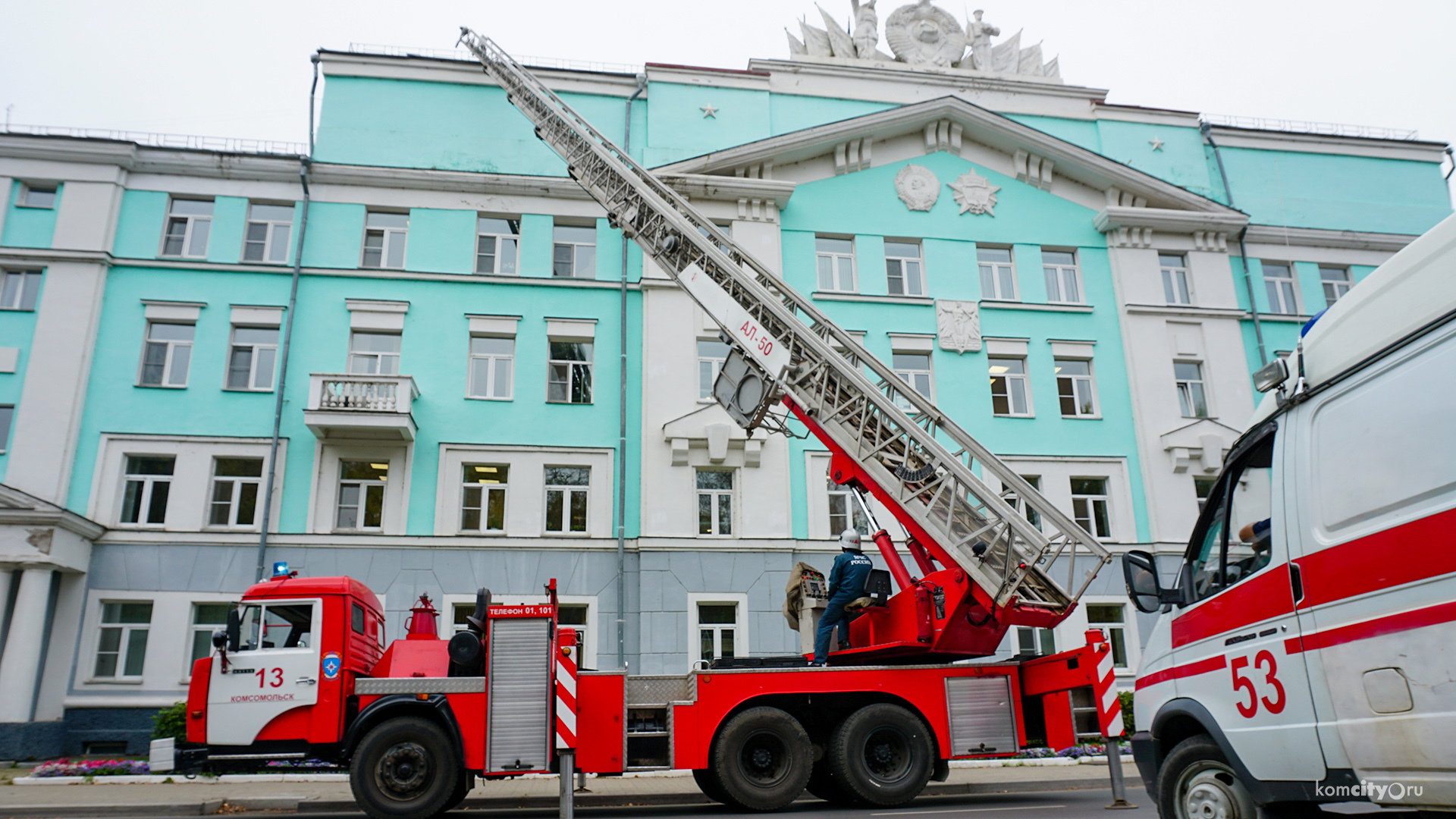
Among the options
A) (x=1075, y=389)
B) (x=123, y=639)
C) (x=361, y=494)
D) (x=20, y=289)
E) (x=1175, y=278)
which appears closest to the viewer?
(x=123, y=639)

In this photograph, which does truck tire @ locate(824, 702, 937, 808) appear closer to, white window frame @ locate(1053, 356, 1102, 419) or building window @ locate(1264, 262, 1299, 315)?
white window frame @ locate(1053, 356, 1102, 419)

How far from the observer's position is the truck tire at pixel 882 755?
10242 mm

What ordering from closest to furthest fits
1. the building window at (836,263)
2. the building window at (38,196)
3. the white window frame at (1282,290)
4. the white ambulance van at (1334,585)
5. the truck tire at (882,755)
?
the white ambulance van at (1334,585) < the truck tire at (882,755) < the building window at (38,196) < the building window at (836,263) < the white window frame at (1282,290)

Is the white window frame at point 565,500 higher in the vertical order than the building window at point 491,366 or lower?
lower

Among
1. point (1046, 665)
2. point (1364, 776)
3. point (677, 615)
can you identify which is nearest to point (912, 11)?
point (677, 615)

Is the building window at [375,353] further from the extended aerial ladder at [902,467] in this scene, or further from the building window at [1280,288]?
the building window at [1280,288]

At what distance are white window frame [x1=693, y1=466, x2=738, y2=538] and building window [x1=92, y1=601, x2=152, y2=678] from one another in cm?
1172

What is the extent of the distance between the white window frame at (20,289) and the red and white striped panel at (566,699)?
18409mm

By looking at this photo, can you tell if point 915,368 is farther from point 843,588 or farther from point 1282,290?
point 843,588

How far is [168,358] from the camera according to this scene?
21297 mm

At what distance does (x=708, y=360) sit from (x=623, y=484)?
3750mm

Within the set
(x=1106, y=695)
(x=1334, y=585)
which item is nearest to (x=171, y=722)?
(x=1106, y=695)

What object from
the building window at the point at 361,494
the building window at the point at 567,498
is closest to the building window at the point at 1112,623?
the building window at the point at 567,498

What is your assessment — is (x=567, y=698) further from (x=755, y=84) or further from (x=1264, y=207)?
(x=1264, y=207)
